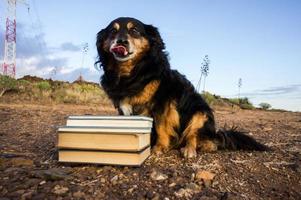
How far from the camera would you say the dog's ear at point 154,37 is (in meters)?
4.66

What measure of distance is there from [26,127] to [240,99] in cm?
1703

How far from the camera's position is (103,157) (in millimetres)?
3414

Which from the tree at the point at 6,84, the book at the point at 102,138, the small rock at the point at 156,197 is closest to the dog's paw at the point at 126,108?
the book at the point at 102,138

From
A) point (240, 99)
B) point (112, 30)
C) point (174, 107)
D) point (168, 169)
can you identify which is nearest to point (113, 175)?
point (168, 169)

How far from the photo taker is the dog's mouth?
4395 mm

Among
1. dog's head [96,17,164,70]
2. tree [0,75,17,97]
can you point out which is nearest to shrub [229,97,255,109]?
tree [0,75,17,97]

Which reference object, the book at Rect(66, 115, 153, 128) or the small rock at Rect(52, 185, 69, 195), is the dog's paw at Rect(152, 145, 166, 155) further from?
the small rock at Rect(52, 185, 69, 195)

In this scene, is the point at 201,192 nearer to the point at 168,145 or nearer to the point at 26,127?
the point at 168,145

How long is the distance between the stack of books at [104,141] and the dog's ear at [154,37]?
1416mm

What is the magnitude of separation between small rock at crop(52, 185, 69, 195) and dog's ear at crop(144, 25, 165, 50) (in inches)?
89.4

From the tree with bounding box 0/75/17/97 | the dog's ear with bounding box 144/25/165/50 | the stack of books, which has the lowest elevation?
the stack of books

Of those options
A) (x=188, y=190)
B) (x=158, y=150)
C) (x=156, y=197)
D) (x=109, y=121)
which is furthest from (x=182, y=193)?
(x=158, y=150)

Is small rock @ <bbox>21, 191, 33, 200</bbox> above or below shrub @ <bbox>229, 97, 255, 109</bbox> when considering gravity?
below

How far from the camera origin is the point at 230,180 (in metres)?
3.31
